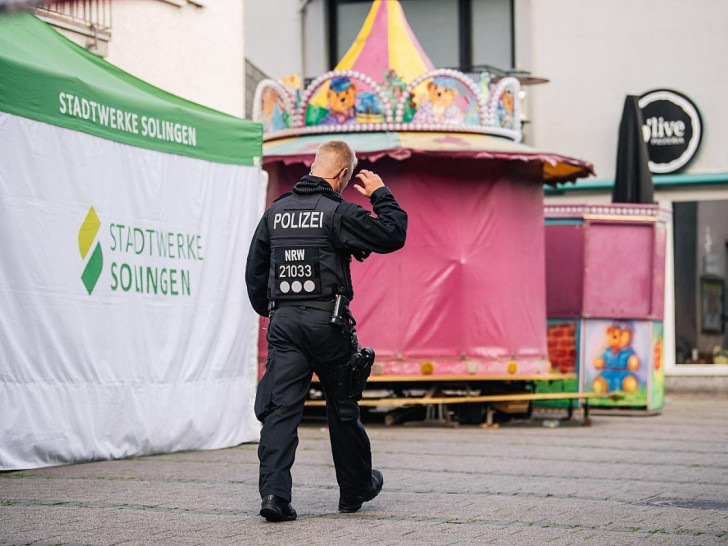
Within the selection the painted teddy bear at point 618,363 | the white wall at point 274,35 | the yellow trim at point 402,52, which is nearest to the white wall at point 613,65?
the white wall at point 274,35

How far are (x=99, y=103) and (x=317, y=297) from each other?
3.58 meters

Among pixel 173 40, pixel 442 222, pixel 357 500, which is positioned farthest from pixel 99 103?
pixel 442 222

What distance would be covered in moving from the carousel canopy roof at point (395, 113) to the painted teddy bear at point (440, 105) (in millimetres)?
11

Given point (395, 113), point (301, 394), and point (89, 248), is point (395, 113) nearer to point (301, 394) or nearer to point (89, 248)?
point (89, 248)

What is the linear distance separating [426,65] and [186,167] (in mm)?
5832

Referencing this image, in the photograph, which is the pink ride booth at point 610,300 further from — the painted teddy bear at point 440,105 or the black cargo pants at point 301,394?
the black cargo pants at point 301,394

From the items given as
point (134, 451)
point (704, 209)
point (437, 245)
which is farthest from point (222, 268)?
point (704, 209)

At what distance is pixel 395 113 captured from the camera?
14.8 metres

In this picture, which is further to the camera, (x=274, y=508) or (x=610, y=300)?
(x=610, y=300)

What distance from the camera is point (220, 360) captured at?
1098cm

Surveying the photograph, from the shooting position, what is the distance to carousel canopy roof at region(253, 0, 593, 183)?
14469mm

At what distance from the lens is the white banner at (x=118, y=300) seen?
880 centimetres

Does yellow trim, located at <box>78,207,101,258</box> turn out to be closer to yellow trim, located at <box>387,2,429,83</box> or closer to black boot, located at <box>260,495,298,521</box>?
black boot, located at <box>260,495,298,521</box>

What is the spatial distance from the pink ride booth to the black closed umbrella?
31.0 inches
